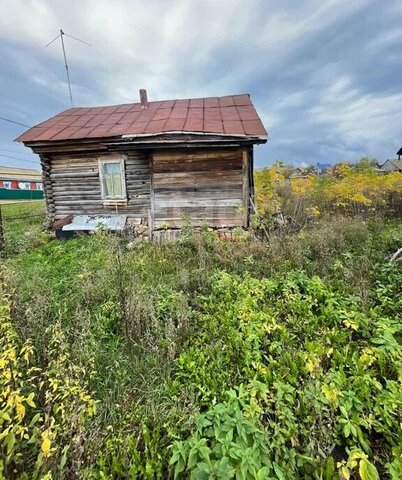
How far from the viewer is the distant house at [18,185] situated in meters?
30.6

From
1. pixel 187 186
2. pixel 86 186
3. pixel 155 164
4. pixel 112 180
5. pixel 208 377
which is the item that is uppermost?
pixel 155 164

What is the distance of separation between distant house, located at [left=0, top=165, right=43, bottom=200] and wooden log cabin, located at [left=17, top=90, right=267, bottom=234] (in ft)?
88.7

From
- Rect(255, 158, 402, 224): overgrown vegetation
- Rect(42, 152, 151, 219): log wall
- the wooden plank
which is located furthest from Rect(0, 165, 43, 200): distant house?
the wooden plank

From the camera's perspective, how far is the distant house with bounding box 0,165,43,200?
3058cm

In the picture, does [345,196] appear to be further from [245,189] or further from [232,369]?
[232,369]

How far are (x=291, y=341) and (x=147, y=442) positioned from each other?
5.74 feet

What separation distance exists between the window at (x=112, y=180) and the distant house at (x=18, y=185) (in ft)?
93.3

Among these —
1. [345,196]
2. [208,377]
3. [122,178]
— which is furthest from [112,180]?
[345,196]

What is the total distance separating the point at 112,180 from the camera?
29.1ft

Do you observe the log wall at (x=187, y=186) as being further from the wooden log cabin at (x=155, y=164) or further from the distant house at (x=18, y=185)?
the distant house at (x=18, y=185)

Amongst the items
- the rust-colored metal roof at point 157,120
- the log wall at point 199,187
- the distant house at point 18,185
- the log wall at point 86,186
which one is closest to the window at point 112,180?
the log wall at point 86,186

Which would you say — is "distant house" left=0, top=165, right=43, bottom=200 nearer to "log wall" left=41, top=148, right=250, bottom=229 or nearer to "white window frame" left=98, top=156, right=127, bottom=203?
"white window frame" left=98, top=156, right=127, bottom=203

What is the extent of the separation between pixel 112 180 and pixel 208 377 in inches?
311

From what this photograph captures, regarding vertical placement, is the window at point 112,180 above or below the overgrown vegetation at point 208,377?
above
